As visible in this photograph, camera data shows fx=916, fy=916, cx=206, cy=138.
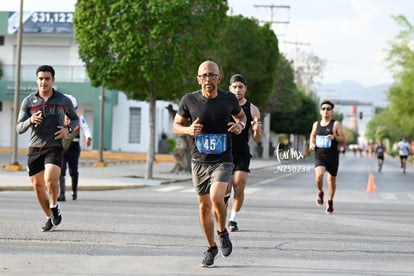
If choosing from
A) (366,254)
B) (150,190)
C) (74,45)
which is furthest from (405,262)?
(74,45)

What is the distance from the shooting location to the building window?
5866cm

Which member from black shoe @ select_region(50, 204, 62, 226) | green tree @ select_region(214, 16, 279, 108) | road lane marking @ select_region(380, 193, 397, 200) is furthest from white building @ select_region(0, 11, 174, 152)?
black shoe @ select_region(50, 204, 62, 226)

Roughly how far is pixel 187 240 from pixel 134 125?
4821 cm

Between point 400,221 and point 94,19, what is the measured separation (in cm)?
1404

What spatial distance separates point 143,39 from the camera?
26016 millimetres

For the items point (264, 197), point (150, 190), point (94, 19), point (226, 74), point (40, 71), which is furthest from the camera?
point (226, 74)

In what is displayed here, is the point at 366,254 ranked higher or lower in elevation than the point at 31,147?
lower

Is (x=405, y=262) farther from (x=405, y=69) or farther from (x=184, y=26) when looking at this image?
(x=405, y=69)

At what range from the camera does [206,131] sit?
8688 mm

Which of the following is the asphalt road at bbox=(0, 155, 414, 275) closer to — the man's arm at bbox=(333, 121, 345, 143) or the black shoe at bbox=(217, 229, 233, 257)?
the black shoe at bbox=(217, 229, 233, 257)

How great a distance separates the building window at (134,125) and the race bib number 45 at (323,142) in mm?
43313

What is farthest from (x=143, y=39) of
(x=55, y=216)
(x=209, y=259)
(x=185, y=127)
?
(x=209, y=259)

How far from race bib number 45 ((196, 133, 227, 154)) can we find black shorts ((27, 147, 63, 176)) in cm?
308

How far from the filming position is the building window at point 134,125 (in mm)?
58656
